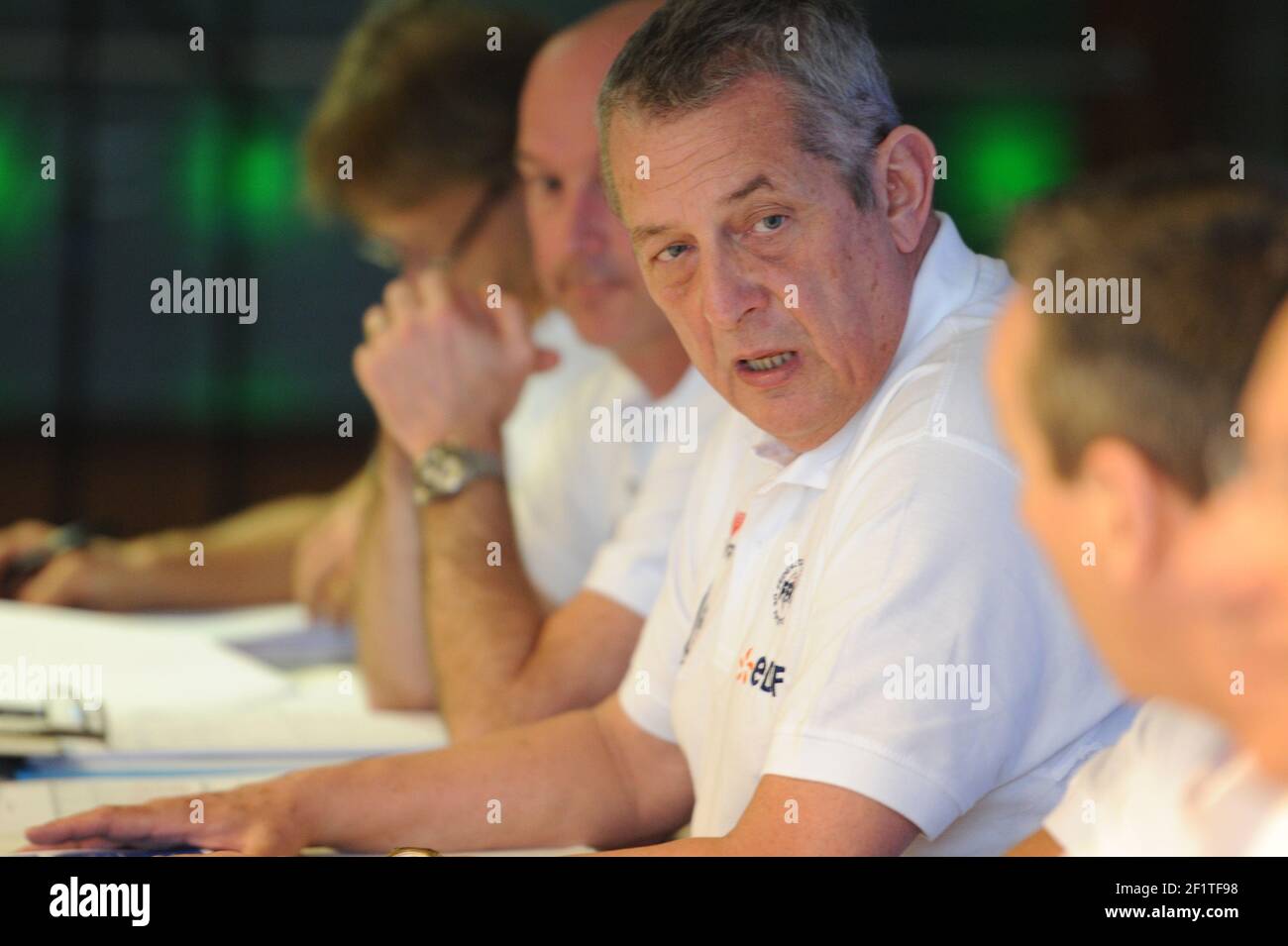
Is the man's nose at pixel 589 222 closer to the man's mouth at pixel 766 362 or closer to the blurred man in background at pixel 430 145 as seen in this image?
the blurred man in background at pixel 430 145

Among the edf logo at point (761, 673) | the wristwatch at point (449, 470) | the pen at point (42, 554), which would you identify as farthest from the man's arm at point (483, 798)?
the pen at point (42, 554)

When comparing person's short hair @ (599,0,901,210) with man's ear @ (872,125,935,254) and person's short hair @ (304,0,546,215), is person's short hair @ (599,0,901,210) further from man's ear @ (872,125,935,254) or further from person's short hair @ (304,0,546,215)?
person's short hair @ (304,0,546,215)

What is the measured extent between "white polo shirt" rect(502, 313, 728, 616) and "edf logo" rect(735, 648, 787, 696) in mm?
417

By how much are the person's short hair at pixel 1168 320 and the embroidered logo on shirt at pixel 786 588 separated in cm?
39

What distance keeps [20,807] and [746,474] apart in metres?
0.65

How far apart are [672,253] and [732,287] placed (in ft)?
0.22

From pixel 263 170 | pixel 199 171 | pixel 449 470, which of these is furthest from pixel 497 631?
pixel 263 170

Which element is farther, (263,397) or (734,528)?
(263,397)

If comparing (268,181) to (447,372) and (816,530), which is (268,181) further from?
(816,530)

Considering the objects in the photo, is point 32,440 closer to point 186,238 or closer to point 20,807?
point 186,238

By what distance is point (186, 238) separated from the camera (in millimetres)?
4906

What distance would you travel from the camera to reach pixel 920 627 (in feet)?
3.03

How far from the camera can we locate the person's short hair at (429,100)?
1990 millimetres
